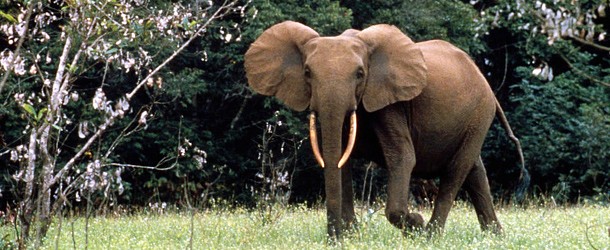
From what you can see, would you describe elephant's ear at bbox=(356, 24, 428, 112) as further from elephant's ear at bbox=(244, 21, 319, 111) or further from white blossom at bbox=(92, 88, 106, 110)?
white blossom at bbox=(92, 88, 106, 110)

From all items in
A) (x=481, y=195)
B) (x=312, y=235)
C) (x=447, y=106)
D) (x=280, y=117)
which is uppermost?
(x=447, y=106)

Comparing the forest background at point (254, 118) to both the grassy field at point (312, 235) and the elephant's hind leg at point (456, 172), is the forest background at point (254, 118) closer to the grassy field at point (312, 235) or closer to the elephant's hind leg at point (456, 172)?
the grassy field at point (312, 235)

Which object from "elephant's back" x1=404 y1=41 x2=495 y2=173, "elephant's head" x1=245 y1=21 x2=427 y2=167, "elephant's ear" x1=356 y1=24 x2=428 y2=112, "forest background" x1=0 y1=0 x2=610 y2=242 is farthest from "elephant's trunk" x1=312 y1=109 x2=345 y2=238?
"forest background" x1=0 y1=0 x2=610 y2=242

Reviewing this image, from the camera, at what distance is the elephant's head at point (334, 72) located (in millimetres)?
11945

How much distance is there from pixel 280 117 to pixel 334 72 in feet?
52.0

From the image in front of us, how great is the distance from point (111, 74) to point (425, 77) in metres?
15.3

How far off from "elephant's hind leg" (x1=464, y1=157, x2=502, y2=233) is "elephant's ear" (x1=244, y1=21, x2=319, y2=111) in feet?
8.85

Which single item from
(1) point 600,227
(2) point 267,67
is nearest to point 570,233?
(1) point 600,227

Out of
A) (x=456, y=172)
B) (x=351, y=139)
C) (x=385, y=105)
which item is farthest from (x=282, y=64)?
(x=456, y=172)

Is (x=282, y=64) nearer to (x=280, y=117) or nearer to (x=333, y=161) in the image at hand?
(x=333, y=161)

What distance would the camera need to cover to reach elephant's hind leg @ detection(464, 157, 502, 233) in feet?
46.3

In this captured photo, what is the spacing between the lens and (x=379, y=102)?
12.4m

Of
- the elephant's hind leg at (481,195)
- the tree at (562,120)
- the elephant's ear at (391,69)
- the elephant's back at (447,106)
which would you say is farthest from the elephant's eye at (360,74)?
the tree at (562,120)

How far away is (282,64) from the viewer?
42.9 ft
